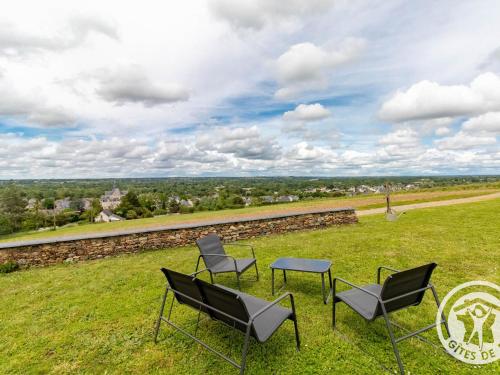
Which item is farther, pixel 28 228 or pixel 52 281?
pixel 28 228

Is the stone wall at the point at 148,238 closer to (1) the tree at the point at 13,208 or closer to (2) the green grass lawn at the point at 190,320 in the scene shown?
(2) the green grass lawn at the point at 190,320

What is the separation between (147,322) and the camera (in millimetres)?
4035

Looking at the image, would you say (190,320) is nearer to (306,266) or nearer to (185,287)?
(185,287)

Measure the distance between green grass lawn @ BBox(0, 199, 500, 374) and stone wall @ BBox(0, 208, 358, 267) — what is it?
18.9 inches

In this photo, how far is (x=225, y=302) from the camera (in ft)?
9.48

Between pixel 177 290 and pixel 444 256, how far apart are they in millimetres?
6826

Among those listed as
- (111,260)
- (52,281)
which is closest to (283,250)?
(111,260)

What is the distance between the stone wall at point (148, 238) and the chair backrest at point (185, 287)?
18.3 ft

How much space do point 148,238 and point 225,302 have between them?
664cm

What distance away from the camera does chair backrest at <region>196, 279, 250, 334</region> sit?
2689 millimetres

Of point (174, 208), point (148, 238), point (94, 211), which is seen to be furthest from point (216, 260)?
point (174, 208)

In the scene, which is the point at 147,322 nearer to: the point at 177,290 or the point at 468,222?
the point at 177,290

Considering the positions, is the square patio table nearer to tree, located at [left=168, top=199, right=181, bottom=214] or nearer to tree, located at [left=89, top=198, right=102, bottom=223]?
tree, located at [left=89, top=198, right=102, bottom=223]

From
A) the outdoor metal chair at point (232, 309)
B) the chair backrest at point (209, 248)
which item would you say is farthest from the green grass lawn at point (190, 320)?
the chair backrest at point (209, 248)
